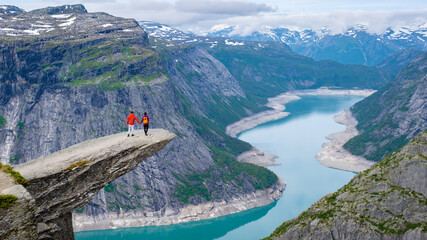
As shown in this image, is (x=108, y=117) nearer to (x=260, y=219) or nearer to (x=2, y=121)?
(x=2, y=121)

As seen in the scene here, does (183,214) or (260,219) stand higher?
(183,214)

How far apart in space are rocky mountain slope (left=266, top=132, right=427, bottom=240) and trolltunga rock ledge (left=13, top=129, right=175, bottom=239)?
31.4 m

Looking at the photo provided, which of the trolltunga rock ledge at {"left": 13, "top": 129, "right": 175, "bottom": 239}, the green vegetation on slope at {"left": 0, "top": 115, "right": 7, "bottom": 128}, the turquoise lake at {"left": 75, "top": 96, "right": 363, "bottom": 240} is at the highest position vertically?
the trolltunga rock ledge at {"left": 13, "top": 129, "right": 175, "bottom": 239}

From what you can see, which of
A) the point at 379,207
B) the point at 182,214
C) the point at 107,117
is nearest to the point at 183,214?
the point at 182,214

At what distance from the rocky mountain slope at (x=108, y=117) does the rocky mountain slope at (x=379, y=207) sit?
236 ft

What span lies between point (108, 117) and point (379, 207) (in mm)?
102836

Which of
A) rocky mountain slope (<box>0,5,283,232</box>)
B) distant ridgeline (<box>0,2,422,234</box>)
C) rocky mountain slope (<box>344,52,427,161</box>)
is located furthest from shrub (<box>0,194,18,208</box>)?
rocky mountain slope (<box>344,52,427,161</box>)

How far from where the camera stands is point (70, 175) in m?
24.7

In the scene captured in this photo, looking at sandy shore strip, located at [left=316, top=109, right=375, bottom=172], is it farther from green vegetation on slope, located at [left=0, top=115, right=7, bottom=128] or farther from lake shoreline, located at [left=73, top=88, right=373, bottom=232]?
green vegetation on slope, located at [left=0, top=115, right=7, bottom=128]

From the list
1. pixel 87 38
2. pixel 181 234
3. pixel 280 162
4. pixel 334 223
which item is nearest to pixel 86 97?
pixel 87 38

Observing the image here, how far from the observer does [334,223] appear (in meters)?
50.0

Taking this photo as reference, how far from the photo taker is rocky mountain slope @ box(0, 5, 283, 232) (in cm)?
12275

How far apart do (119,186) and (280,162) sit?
7725 cm

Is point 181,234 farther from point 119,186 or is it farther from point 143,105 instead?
point 143,105
